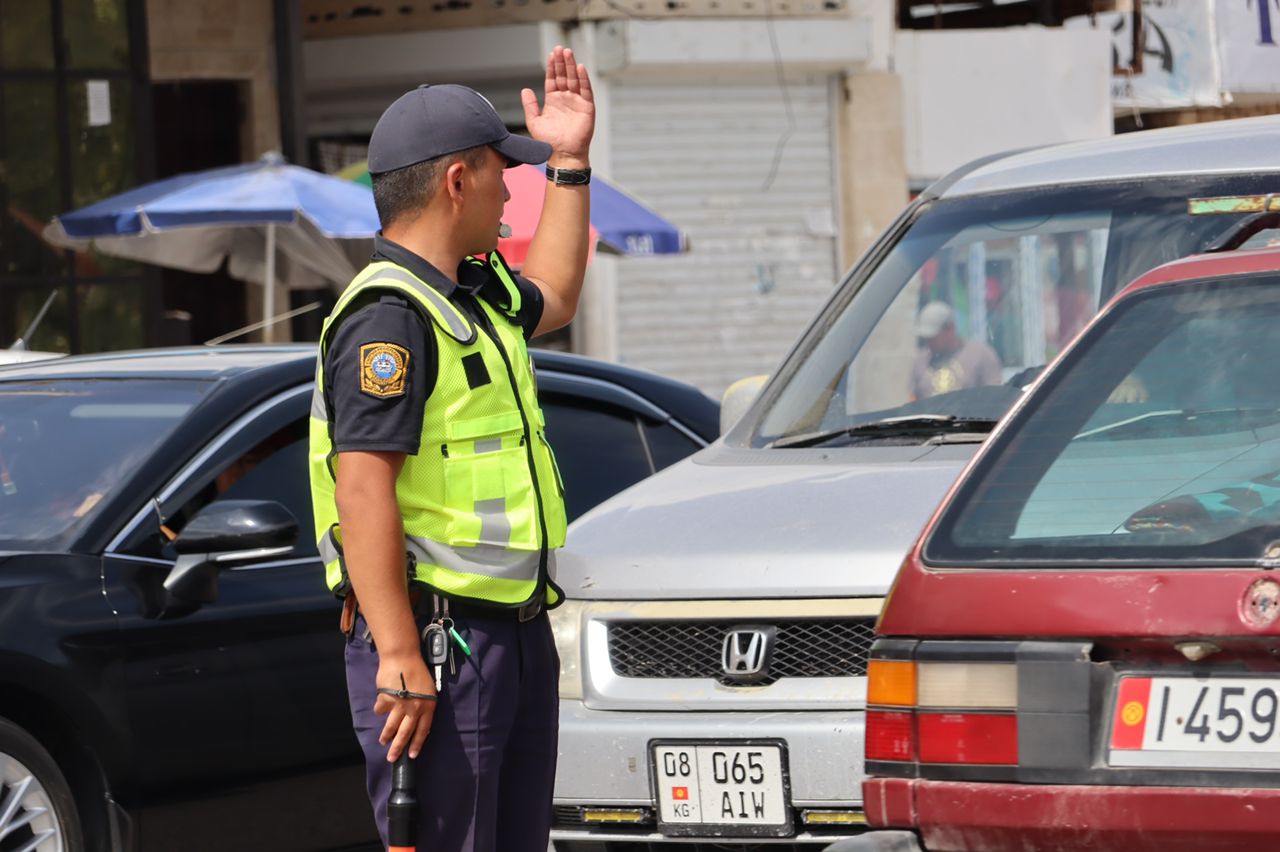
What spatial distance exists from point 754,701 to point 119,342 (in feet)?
43.0

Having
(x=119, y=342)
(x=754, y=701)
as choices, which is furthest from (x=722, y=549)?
(x=119, y=342)

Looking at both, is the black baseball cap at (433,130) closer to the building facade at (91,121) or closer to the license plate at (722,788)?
the license plate at (722,788)

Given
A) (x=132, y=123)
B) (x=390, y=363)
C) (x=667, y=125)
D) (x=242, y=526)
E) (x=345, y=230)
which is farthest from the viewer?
(x=667, y=125)

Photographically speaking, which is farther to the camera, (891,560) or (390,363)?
(891,560)

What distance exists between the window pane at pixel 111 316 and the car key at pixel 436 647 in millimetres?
13531

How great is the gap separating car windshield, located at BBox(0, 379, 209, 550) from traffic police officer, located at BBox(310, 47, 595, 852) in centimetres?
192

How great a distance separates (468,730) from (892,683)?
27.5 inches

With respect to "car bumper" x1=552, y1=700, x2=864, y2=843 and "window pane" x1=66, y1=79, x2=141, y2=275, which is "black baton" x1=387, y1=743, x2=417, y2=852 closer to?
"car bumper" x1=552, y1=700, x2=864, y2=843

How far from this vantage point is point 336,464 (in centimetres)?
370

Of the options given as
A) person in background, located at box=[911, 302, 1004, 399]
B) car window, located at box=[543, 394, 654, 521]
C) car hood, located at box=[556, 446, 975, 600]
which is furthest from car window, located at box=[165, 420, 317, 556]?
person in background, located at box=[911, 302, 1004, 399]

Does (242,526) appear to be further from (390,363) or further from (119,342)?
(119,342)

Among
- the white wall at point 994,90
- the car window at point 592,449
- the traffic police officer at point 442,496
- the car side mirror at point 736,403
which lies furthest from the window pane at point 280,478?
the white wall at point 994,90

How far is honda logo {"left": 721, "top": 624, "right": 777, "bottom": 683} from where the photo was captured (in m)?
4.68

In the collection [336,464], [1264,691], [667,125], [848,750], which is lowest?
[848,750]
